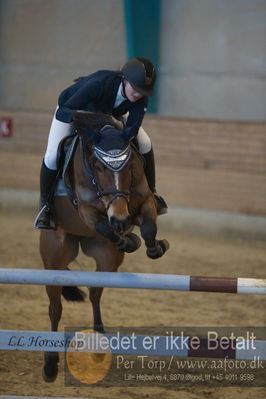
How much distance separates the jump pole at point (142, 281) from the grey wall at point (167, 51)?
6031 millimetres

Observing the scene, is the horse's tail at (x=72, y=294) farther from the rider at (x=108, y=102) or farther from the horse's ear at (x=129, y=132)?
the horse's ear at (x=129, y=132)

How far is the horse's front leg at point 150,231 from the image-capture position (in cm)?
396

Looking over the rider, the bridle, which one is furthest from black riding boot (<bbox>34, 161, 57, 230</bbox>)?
the bridle

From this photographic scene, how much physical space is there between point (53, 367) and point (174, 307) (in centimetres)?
189

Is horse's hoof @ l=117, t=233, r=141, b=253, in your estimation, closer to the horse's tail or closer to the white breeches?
the white breeches

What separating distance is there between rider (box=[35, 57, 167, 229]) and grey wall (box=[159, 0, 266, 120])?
4937mm

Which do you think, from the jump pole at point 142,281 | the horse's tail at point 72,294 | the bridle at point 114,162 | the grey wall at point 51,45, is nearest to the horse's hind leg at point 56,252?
the horse's tail at point 72,294

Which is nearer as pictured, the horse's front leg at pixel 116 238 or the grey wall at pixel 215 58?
the horse's front leg at pixel 116 238

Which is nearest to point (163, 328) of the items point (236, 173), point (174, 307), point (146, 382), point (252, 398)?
point (174, 307)

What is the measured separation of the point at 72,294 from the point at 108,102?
169 centimetres

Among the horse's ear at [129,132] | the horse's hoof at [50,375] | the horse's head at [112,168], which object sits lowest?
the horse's hoof at [50,375]

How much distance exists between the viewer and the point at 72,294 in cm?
518

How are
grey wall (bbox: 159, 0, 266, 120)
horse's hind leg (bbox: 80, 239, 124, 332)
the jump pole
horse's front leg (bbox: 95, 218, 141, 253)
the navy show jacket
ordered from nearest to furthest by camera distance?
1. the jump pole
2. horse's front leg (bbox: 95, 218, 141, 253)
3. the navy show jacket
4. horse's hind leg (bbox: 80, 239, 124, 332)
5. grey wall (bbox: 159, 0, 266, 120)

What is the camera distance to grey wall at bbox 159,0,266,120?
8992 millimetres
